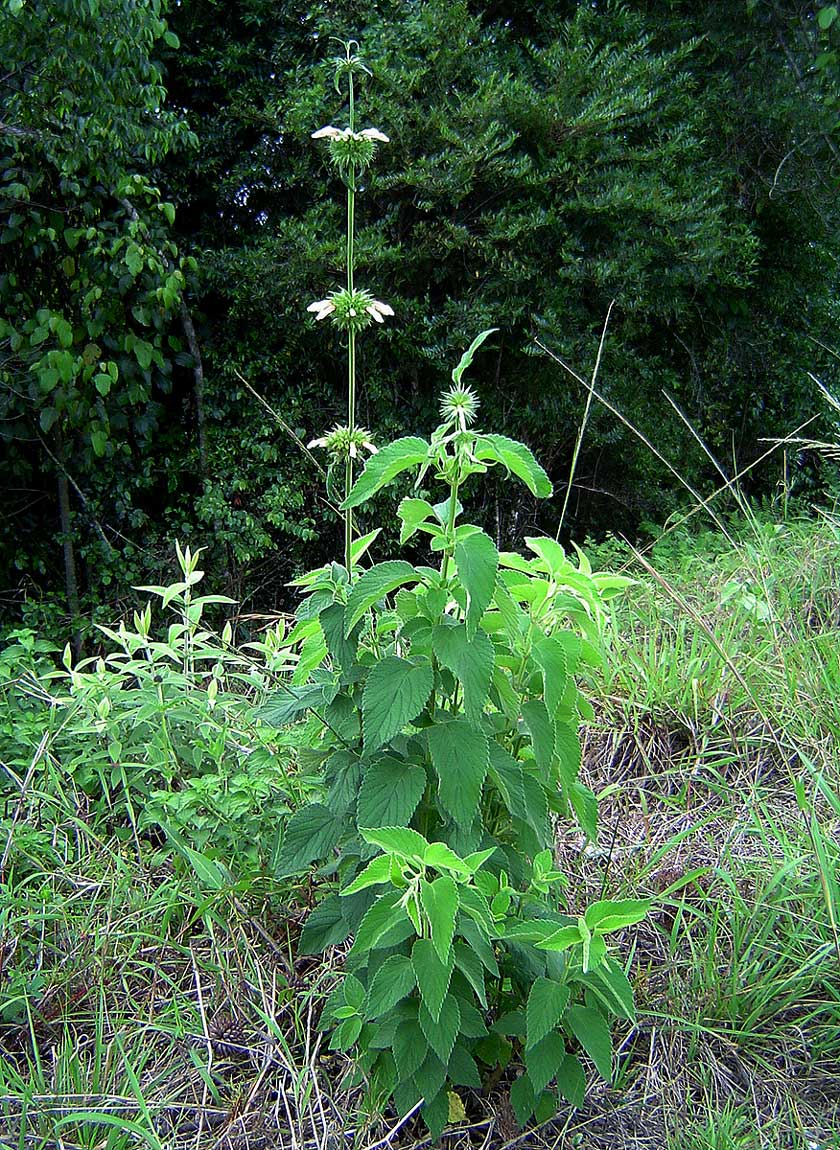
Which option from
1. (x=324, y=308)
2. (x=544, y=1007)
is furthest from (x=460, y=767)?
(x=324, y=308)

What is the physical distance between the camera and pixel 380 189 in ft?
16.1

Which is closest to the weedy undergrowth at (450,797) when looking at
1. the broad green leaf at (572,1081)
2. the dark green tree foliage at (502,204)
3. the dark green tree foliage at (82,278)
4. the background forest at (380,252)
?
the broad green leaf at (572,1081)

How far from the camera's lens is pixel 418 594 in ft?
4.75

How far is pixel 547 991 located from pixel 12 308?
405 cm

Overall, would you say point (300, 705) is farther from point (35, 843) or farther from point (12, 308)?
point (12, 308)

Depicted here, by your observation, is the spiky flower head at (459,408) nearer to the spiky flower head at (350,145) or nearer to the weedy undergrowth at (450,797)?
the weedy undergrowth at (450,797)

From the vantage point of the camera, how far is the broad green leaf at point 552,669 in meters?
1.41

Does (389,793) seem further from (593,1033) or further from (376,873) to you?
(593,1033)

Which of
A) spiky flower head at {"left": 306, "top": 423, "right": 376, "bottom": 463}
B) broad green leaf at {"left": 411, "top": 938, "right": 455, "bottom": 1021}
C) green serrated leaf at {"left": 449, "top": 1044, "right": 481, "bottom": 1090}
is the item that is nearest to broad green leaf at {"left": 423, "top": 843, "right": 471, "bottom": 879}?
broad green leaf at {"left": 411, "top": 938, "right": 455, "bottom": 1021}

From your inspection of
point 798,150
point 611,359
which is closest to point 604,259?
point 611,359

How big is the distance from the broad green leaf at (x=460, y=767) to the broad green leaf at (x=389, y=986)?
0.75 ft

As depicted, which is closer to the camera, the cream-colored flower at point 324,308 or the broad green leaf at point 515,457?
the broad green leaf at point 515,457

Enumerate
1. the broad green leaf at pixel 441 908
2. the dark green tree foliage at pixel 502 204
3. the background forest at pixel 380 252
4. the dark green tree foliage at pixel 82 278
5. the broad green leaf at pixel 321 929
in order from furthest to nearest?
the dark green tree foliage at pixel 502 204, the background forest at pixel 380 252, the dark green tree foliage at pixel 82 278, the broad green leaf at pixel 321 929, the broad green leaf at pixel 441 908

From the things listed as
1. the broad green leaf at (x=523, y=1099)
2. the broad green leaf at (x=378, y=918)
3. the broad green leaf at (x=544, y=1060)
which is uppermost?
the broad green leaf at (x=378, y=918)
